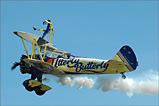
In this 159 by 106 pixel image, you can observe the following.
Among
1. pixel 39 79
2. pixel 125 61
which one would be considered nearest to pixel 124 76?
pixel 125 61

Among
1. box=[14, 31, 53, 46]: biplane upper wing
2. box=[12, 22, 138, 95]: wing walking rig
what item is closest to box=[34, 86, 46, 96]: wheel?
box=[12, 22, 138, 95]: wing walking rig

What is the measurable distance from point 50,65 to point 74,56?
2103 mm

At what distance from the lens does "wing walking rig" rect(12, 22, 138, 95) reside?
3612 centimetres

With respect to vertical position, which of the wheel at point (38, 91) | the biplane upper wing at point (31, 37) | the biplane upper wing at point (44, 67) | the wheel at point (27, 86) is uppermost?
the biplane upper wing at point (31, 37)

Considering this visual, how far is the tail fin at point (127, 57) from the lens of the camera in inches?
1415

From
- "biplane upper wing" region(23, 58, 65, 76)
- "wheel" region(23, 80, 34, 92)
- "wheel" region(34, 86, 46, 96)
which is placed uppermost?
"biplane upper wing" region(23, 58, 65, 76)

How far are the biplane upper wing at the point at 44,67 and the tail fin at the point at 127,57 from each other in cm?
448

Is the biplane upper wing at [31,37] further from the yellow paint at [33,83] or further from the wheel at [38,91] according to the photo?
the wheel at [38,91]

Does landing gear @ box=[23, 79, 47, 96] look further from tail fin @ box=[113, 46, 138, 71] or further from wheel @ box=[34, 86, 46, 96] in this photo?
tail fin @ box=[113, 46, 138, 71]

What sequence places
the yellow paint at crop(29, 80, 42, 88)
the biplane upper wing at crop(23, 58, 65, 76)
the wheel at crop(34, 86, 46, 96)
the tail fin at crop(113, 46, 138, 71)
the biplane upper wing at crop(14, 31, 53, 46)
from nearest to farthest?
the tail fin at crop(113, 46, 138, 71) < the biplane upper wing at crop(23, 58, 65, 76) < the yellow paint at crop(29, 80, 42, 88) < the wheel at crop(34, 86, 46, 96) < the biplane upper wing at crop(14, 31, 53, 46)

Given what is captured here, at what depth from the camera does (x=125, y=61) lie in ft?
118

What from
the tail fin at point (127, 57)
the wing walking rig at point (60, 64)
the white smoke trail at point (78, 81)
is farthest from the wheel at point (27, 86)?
the tail fin at point (127, 57)

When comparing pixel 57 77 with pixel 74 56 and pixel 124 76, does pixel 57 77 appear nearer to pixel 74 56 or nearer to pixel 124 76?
pixel 74 56

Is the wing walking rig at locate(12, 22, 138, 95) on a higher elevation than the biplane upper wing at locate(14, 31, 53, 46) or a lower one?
lower
